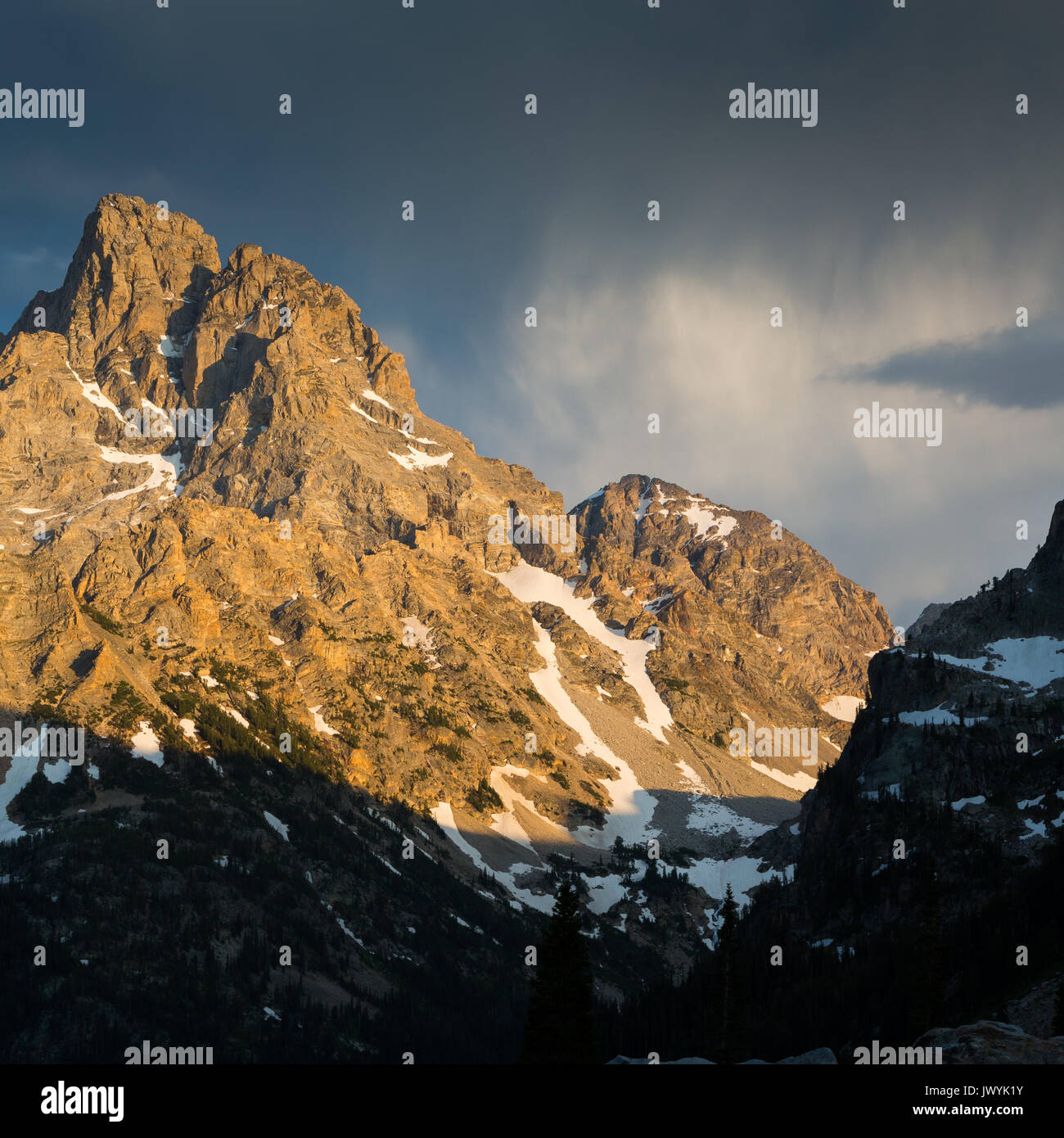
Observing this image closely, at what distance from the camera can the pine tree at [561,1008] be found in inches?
2303

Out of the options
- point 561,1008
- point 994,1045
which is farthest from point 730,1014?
point 994,1045

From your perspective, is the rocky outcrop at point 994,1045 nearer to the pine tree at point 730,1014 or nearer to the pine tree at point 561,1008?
the pine tree at point 561,1008

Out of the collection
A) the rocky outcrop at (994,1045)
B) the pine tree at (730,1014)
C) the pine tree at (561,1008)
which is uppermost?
the rocky outcrop at (994,1045)

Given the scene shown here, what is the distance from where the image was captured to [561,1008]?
193 ft

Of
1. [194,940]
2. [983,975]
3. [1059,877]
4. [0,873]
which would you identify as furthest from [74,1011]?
[1059,877]

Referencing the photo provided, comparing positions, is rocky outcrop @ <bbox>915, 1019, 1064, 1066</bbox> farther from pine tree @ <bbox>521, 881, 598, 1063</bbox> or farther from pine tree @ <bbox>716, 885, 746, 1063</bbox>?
pine tree @ <bbox>716, 885, 746, 1063</bbox>

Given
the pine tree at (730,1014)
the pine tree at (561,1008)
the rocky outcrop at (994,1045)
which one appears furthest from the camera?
the pine tree at (730,1014)

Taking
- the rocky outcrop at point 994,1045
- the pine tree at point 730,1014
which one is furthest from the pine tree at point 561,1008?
the rocky outcrop at point 994,1045

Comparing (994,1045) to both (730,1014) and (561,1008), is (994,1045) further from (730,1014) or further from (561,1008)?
(730,1014)

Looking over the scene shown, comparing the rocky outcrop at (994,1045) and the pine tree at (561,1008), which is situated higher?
the rocky outcrop at (994,1045)
